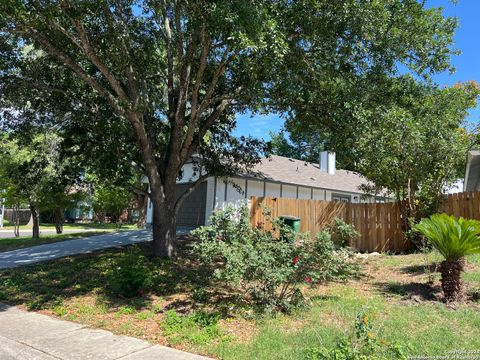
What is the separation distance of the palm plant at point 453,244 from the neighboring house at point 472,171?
399 centimetres

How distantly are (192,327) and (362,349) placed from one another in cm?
281

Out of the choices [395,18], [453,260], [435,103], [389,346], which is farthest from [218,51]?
[389,346]

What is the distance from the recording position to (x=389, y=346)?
171 inches

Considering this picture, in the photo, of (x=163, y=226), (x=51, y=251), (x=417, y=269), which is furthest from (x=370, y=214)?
(x=51, y=251)

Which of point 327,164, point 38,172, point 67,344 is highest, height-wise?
point 327,164

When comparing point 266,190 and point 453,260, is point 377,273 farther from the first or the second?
point 266,190

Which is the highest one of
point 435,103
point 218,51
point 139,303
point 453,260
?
point 218,51

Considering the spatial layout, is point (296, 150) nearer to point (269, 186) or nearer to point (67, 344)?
point (269, 186)

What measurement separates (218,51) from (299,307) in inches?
286

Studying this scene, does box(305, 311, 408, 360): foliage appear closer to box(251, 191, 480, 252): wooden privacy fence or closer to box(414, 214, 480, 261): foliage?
box(414, 214, 480, 261): foliage

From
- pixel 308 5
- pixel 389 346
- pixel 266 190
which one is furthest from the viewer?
pixel 266 190

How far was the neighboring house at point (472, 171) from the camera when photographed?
406 inches

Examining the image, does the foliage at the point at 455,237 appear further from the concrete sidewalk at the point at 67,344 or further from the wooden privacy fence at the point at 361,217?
the wooden privacy fence at the point at 361,217

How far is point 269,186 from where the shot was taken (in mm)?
22797
